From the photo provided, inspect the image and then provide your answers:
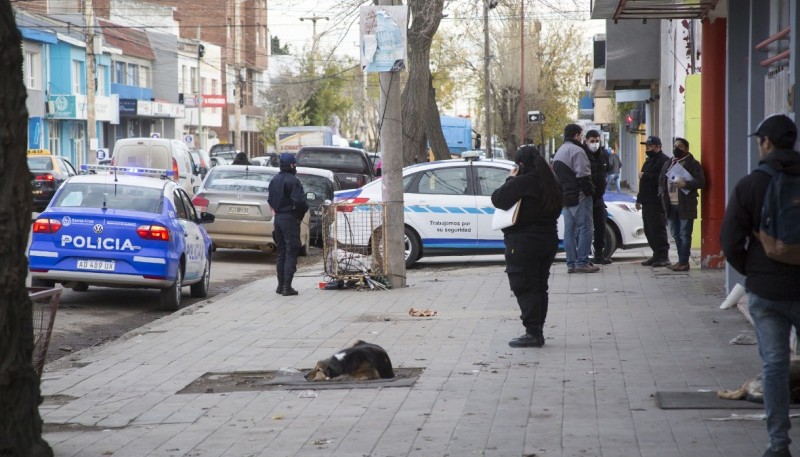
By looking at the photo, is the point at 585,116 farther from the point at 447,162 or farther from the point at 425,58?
the point at 447,162

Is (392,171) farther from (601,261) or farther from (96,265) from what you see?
(601,261)

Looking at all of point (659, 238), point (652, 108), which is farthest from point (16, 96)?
point (652, 108)

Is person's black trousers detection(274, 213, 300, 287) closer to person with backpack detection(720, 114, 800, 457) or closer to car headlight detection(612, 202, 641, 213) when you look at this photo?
car headlight detection(612, 202, 641, 213)

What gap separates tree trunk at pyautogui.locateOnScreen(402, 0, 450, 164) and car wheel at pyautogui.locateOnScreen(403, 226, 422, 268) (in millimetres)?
11182

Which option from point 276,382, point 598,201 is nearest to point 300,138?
point 598,201

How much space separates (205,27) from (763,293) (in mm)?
81374

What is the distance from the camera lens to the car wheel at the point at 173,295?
14.2 metres

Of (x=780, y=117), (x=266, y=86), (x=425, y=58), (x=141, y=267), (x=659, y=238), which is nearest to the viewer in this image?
(x=780, y=117)

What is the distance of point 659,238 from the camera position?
A: 16.8 meters

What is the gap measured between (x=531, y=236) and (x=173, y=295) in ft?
18.8

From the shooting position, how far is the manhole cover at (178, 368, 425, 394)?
8.42 metres

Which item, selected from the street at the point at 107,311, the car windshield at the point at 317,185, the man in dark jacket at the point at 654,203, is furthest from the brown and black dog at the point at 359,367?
the car windshield at the point at 317,185

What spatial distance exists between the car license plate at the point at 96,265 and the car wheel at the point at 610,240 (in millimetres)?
7989

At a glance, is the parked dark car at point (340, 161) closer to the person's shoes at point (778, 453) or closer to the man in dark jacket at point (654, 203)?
the man in dark jacket at point (654, 203)
